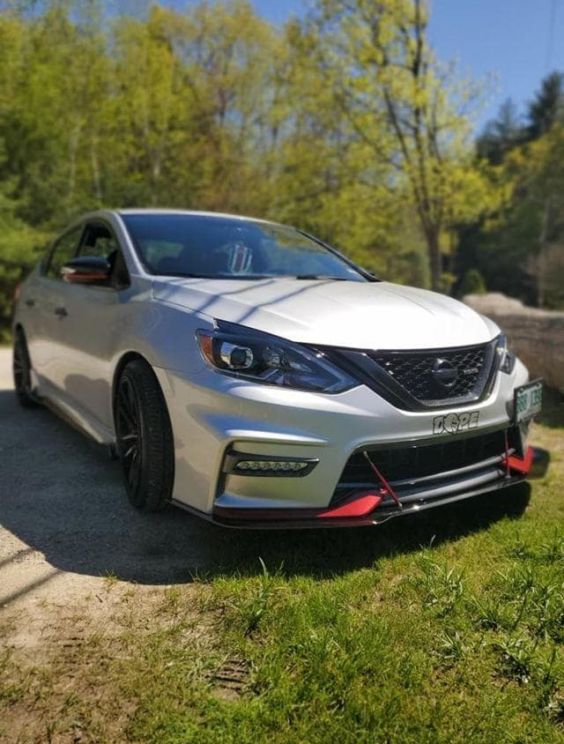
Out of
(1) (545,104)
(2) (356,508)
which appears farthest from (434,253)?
(1) (545,104)

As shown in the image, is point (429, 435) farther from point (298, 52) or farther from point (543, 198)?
point (543, 198)

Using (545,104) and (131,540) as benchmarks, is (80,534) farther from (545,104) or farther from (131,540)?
(545,104)

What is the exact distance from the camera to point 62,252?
15.1 ft

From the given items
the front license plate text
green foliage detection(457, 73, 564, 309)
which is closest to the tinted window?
the front license plate text

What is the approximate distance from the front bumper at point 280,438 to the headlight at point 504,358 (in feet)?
2.27

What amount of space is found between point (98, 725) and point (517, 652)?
119 centimetres

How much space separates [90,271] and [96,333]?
1.09 feet

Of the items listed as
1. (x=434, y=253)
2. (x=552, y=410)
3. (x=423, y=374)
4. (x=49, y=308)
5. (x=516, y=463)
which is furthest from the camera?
(x=434, y=253)

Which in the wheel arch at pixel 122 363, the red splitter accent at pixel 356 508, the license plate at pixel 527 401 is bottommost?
the red splitter accent at pixel 356 508

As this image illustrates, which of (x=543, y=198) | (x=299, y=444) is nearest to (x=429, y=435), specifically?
(x=299, y=444)

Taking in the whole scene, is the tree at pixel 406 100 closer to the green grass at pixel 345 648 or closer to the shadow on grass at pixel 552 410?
the shadow on grass at pixel 552 410

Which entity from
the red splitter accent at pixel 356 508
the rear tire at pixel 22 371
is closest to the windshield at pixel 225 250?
the red splitter accent at pixel 356 508

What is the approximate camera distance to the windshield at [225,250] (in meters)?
3.27

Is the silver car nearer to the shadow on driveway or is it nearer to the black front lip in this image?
the black front lip
